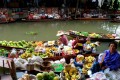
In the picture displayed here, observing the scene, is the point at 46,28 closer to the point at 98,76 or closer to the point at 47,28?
the point at 47,28

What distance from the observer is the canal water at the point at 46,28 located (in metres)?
13.4

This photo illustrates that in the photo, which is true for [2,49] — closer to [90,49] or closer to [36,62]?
[36,62]

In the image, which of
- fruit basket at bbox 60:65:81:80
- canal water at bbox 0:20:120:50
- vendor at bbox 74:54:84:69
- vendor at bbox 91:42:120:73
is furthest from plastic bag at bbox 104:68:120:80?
canal water at bbox 0:20:120:50

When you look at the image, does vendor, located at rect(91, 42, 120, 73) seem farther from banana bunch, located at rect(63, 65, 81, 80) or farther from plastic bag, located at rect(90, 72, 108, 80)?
banana bunch, located at rect(63, 65, 81, 80)

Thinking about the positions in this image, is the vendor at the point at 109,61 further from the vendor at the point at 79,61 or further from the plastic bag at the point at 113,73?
the vendor at the point at 79,61

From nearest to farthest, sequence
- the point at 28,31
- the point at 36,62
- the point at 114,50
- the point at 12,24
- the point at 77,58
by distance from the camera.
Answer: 1. the point at 114,50
2. the point at 36,62
3. the point at 77,58
4. the point at 28,31
5. the point at 12,24

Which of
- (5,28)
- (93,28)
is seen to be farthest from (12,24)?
(93,28)

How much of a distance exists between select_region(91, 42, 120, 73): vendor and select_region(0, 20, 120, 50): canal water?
6475 mm

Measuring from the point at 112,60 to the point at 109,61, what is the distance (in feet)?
0.28

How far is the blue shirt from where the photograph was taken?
6.45 meters

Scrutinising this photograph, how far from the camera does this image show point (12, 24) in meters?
15.9

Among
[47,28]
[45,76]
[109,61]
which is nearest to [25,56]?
[45,76]

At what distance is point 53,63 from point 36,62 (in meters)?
0.59

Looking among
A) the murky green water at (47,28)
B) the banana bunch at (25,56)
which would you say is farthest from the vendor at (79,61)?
the murky green water at (47,28)
